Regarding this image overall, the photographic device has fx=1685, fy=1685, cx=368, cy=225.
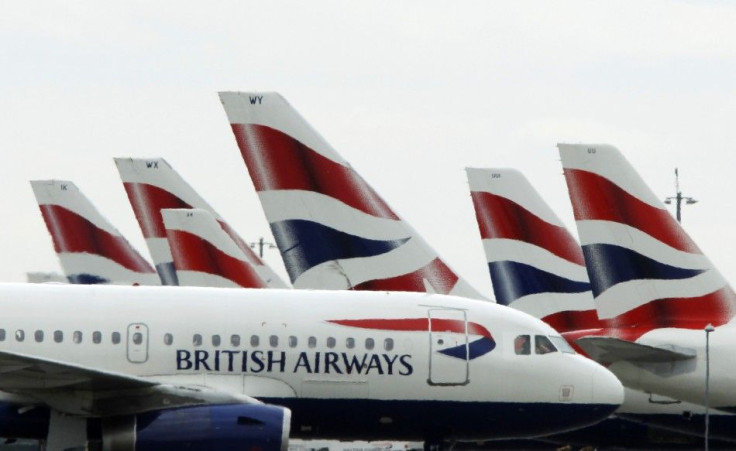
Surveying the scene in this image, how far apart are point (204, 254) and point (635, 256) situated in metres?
10.5

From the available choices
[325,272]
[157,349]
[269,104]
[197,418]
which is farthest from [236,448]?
[269,104]

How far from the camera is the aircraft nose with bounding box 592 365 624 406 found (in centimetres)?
2847

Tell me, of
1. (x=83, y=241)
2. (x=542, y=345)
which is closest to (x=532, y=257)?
(x=542, y=345)

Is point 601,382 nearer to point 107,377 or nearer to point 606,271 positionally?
point 606,271

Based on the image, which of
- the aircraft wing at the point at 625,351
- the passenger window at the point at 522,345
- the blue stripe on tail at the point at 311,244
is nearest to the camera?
the passenger window at the point at 522,345

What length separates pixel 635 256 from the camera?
32.2m

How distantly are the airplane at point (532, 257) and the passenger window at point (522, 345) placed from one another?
709 cm

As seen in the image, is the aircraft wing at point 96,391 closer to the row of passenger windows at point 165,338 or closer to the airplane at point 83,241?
the row of passenger windows at point 165,338

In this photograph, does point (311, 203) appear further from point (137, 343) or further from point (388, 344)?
point (137, 343)

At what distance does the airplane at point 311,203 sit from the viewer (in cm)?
2970

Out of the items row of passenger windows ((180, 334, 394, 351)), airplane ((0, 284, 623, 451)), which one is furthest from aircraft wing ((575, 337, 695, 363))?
row of passenger windows ((180, 334, 394, 351))

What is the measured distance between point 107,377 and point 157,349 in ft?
6.46

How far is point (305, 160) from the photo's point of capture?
98.0 ft

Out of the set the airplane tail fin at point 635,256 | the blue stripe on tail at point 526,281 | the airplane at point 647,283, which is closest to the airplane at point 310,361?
the airplane at point 647,283
